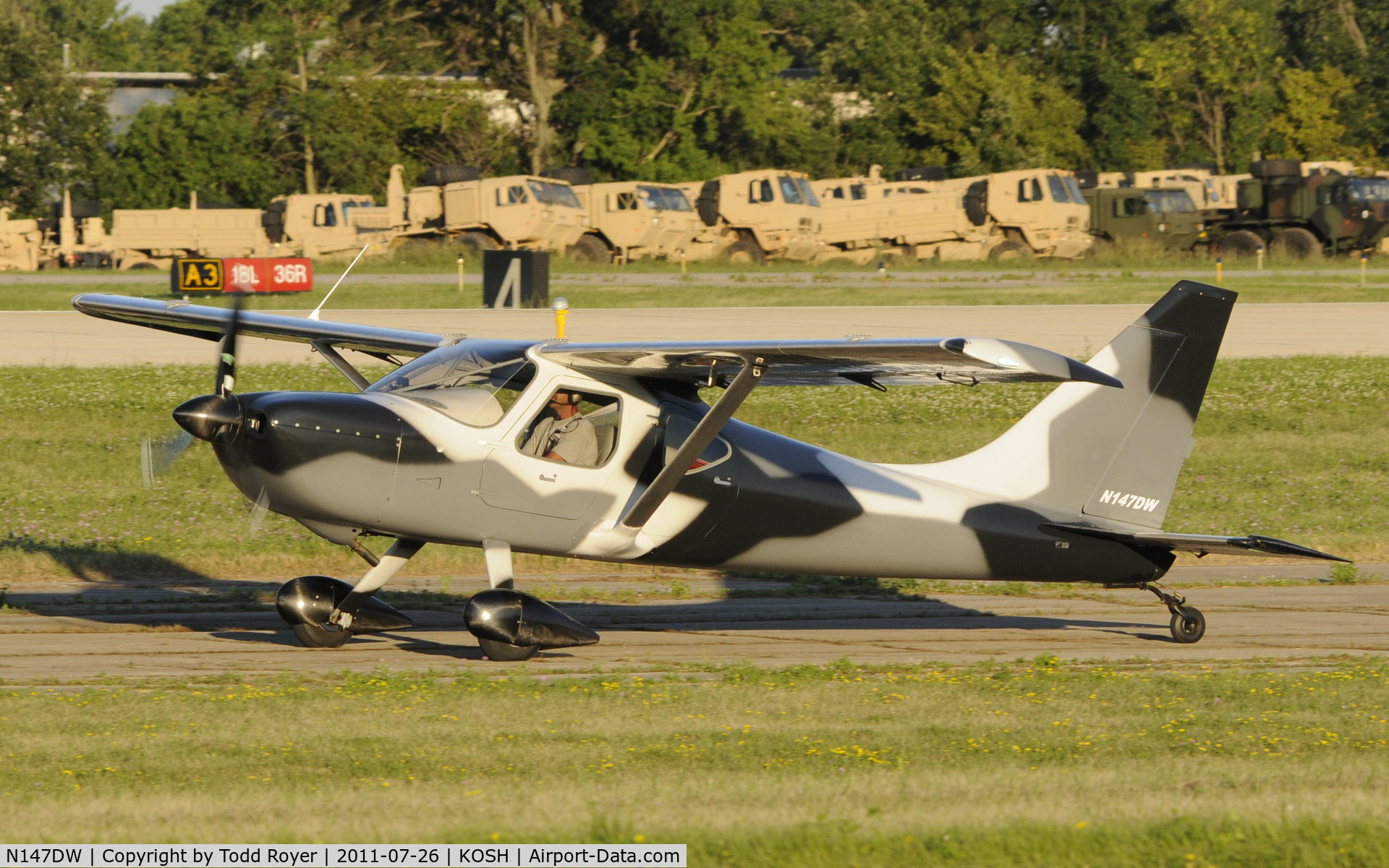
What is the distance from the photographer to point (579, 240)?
54094 millimetres

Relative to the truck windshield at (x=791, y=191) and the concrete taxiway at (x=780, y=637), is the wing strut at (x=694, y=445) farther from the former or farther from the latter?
the truck windshield at (x=791, y=191)

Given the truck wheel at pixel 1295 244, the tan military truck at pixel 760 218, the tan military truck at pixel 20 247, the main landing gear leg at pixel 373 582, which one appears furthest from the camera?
the tan military truck at pixel 20 247

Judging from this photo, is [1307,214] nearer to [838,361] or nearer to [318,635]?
[838,361]

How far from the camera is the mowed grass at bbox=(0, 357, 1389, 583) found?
1554 centimetres

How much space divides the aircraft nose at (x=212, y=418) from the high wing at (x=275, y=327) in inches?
81.5

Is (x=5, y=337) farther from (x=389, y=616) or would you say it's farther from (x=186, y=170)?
(x=186, y=170)

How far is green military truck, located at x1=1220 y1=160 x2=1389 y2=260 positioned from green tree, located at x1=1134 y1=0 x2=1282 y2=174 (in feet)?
94.0

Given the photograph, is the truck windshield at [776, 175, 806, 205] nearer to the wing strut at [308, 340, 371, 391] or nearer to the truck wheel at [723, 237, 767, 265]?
the truck wheel at [723, 237, 767, 265]

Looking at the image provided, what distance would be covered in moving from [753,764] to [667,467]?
3203 millimetres

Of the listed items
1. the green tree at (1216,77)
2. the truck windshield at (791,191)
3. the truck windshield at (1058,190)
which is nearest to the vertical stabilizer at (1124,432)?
the truck windshield at (791,191)

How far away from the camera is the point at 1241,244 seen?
54719 mm

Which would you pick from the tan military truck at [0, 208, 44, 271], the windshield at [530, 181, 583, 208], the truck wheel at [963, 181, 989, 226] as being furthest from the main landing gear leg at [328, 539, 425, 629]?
the tan military truck at [0, 208, 44, 271]

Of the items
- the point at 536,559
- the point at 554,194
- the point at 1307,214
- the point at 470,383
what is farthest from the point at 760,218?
the point at 470,383

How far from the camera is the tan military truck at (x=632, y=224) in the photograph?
53.9m
